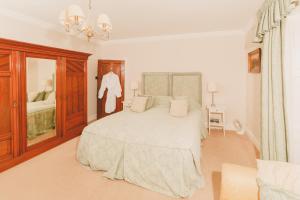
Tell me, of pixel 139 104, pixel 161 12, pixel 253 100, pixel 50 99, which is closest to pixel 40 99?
pixel 50 99

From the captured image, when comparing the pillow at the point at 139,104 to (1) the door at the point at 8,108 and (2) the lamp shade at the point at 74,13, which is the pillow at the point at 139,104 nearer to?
(1) the door at the point at 8,108

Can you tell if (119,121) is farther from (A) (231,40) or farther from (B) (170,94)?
(A) (231,40)

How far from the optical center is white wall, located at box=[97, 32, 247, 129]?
4.47 m

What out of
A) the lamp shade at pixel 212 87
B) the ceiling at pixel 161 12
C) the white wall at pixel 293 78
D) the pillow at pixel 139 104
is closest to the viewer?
the white wall at pixel 293 78

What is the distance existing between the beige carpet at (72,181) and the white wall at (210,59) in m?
1.55

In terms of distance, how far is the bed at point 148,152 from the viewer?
2.18 metres

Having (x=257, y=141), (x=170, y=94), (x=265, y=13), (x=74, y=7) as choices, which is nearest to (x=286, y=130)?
(x=265, y=13)

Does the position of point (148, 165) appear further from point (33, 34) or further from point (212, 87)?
point (33, 34)

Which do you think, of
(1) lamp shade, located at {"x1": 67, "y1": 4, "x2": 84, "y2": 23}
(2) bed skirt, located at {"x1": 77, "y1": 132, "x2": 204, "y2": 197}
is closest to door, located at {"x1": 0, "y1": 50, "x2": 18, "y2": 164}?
(2) bed skirt, located at {"x1": 77, "y1": 132, "x2": 204, "y2": 197}

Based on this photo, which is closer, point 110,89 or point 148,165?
point 148,165

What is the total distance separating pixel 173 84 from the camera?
4.80 metres

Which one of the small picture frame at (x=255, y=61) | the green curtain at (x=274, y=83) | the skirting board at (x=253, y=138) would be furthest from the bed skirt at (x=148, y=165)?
the small picture frame at (x=255, y=61)

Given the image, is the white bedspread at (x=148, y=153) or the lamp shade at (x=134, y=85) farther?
the lamp shade at (x=134, y=85)

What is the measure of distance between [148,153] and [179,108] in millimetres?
1537
